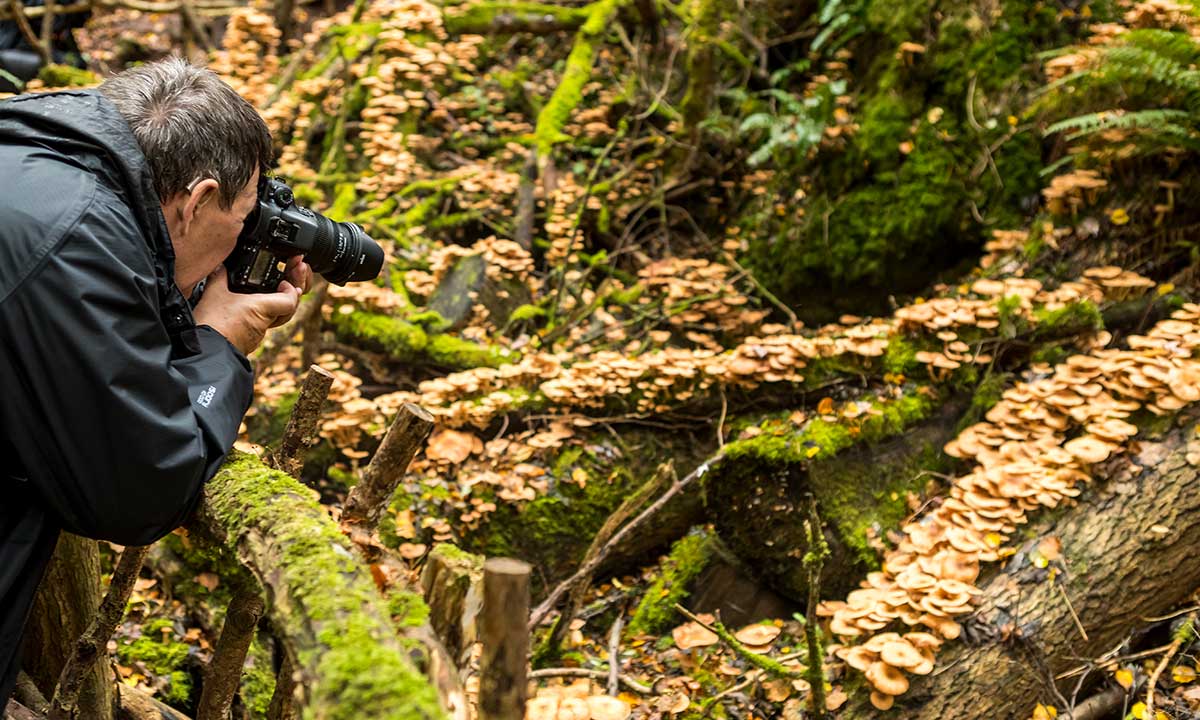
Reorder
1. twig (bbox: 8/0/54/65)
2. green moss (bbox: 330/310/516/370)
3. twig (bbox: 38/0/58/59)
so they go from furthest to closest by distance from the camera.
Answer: twig (bbox: 38/0/58/59) < twig (bbox: 8/0/54/65) < green moss (bbox: 330/310/516/370)

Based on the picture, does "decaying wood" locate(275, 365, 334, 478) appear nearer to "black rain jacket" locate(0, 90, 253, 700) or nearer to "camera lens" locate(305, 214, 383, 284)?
"camera lens" locate(305, 214, 383, 284)

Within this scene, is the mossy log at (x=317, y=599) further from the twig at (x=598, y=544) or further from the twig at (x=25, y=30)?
the twig at (x=25, y=30)

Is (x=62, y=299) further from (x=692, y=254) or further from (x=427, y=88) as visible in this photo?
(x=427, y=88)

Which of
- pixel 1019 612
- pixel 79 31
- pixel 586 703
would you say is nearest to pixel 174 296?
pixel 586 703

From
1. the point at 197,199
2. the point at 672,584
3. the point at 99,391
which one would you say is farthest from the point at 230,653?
the point at 672,584

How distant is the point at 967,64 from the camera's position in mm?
6145

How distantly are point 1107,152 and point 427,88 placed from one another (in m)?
6.42

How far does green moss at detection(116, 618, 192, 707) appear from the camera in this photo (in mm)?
3275

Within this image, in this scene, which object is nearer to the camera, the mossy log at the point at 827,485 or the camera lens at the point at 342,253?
the camera lens at the point at 342,253

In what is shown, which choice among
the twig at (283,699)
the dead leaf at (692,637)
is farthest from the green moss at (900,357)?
the twig at (283,699)

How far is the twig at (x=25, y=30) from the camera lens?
715 cm

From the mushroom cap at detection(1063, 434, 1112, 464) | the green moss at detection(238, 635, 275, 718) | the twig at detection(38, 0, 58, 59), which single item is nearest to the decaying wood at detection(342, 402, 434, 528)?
the green moss at detection(238, 635, 275, 718)

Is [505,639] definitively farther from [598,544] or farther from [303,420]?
[598,544]

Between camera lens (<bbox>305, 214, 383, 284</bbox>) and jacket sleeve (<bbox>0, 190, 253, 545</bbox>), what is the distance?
0.61 m
